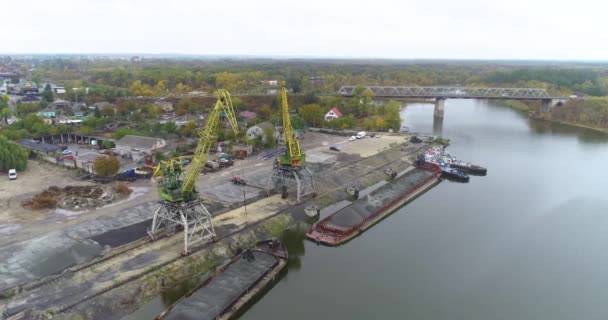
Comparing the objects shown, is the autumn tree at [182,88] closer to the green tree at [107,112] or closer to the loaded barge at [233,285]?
the green tree at [107,112]

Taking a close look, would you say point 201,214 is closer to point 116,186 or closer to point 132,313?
point 132,313

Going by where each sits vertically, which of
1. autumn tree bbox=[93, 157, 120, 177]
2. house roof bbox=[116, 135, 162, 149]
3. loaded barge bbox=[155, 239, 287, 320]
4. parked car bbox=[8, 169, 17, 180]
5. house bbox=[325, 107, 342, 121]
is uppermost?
house bbox=[325, 107, 342, 121]

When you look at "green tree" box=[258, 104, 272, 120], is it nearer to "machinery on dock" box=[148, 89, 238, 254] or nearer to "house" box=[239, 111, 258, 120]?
"house" box=[239, 111, 258, 120]

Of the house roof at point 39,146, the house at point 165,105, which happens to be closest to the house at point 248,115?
the house at point 165,105

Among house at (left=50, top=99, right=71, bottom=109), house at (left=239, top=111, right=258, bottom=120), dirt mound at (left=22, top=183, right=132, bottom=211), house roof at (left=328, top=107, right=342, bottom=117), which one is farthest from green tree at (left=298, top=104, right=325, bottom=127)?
house at (left=50, top=99, right=71, bottom=109)

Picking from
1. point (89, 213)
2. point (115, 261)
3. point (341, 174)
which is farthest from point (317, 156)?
point (115, 261)

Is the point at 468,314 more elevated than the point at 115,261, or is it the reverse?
the point at 115,261
